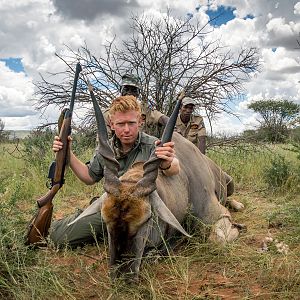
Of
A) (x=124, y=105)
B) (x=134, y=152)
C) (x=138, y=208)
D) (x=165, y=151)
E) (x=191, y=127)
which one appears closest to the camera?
(x=138, y=208)

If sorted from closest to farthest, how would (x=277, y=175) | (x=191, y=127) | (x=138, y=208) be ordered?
1. (x=138, y=208)
2. (x=277, y=175)
3. (x=191, y=127)

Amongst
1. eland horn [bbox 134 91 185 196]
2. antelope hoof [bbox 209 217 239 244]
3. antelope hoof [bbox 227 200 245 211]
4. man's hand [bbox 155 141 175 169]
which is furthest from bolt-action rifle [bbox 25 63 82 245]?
antelope hoof [bbox 227 200 245 211]

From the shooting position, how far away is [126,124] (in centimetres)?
412

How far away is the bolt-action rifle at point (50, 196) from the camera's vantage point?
3879 millimetres

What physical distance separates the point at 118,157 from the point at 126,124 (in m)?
0.39

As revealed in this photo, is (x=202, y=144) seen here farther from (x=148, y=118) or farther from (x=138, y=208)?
(x=138, y=208)

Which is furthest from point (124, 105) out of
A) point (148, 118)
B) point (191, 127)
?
point (191, 127)

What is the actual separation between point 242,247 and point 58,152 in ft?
6.41

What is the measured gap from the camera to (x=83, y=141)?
404 inches

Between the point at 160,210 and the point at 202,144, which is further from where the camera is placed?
the point at 202,144

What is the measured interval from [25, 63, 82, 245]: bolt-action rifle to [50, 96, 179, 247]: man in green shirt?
0.09 m

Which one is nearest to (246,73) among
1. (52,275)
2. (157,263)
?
(157,263)

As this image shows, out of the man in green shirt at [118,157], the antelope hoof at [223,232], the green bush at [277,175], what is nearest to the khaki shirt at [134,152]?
the man in green shirt at [118,157]

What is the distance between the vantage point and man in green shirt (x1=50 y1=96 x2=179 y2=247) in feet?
13.4
